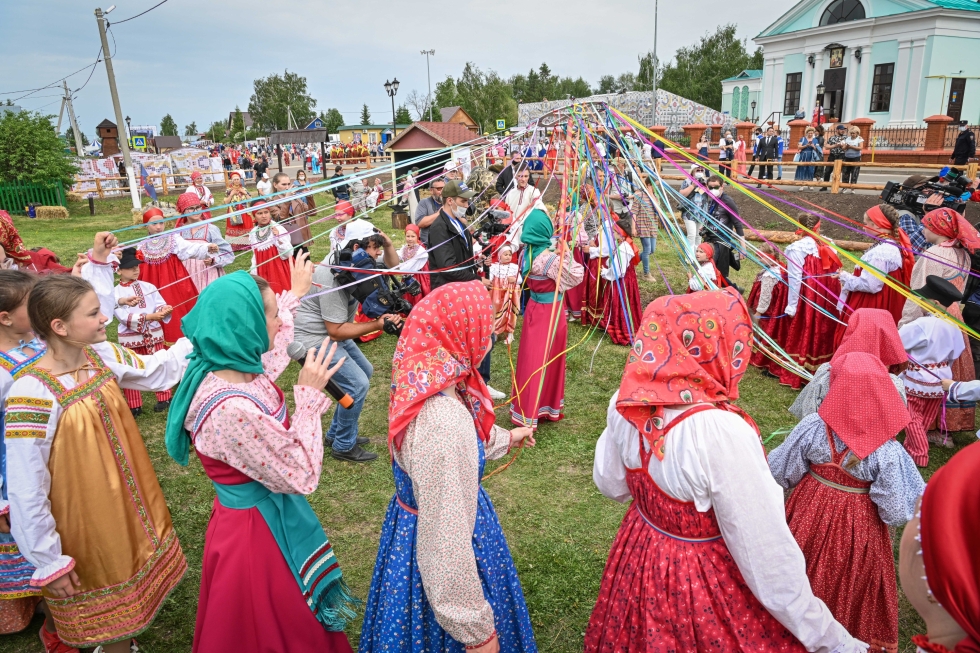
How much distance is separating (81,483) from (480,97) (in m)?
51.1

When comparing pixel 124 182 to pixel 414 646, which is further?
pixel 124 182

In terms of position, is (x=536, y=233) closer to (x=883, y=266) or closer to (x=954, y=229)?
(x=883, y=266)

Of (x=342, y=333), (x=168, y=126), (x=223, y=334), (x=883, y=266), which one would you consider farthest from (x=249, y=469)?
(x=168, y=126)

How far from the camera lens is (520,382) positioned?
17.4ft

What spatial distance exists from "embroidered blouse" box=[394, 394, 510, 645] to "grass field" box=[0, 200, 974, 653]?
4.70 ft

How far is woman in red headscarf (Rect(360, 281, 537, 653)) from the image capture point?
1.72 m

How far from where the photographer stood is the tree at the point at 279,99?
66062mm

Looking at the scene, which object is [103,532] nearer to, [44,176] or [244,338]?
[244,338]

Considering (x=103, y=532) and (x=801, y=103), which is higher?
(x=801, y=103)

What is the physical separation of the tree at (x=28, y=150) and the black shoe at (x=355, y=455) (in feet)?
68.4

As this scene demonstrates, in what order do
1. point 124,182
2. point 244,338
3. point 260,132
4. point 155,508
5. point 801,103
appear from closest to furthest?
point 244,338
point 155,508
point 124,182
point 801,103
point 260,132

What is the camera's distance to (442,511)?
5.68 ft

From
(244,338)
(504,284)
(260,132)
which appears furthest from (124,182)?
(260,132)

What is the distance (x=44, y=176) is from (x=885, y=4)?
116ft
